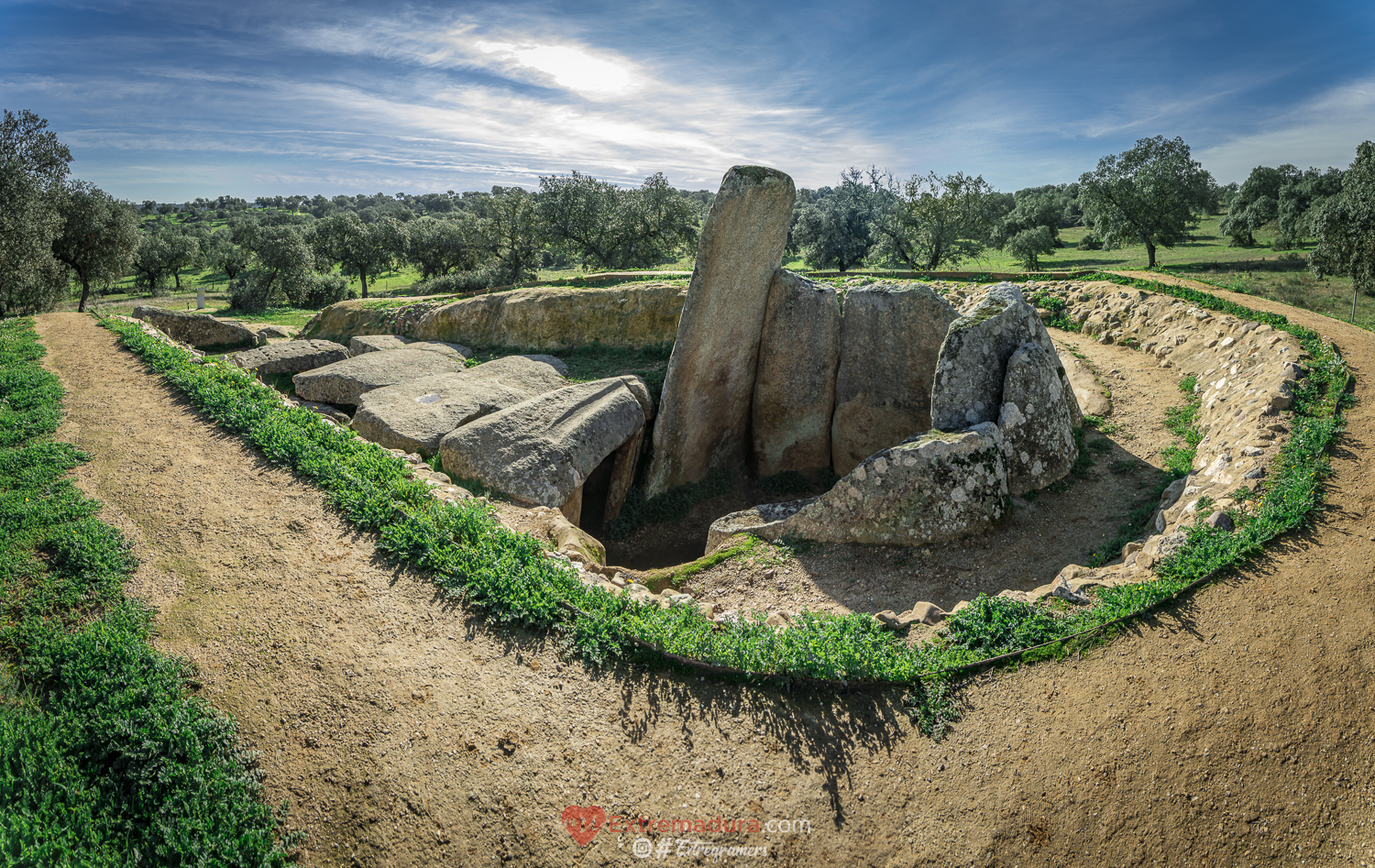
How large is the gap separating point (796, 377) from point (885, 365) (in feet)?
5.70

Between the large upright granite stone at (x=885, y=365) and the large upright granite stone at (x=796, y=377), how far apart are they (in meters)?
0.29

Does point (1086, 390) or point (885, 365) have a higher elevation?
point (885, 365)

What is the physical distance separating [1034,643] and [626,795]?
11.9 feet

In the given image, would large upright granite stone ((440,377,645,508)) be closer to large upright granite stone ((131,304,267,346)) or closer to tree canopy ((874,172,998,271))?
large upright granite stone ((131,304,267,346))

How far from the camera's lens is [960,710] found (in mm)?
4926

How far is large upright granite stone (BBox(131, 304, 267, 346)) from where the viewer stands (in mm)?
17844

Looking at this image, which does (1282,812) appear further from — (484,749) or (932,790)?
(484,749)

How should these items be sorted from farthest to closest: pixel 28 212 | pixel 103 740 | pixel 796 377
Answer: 1. pixel 28 212
2. pixel 796 377
3. pixel 103 740

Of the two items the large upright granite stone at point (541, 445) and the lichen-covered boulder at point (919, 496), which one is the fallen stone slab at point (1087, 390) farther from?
the large upright granite stone at point (541, 445)

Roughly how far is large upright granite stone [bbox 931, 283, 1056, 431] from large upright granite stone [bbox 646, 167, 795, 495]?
3814 millimetres

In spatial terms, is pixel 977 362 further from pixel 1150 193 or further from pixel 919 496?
pixel 1150 193

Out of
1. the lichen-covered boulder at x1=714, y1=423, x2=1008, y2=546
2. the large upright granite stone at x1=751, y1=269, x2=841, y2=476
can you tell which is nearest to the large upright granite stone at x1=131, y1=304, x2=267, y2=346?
the large upright granite stone at x1=751, y1=269, x2=841, y2=476

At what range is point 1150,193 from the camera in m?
32.8

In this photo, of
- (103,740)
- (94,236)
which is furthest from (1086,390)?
(94,236)
